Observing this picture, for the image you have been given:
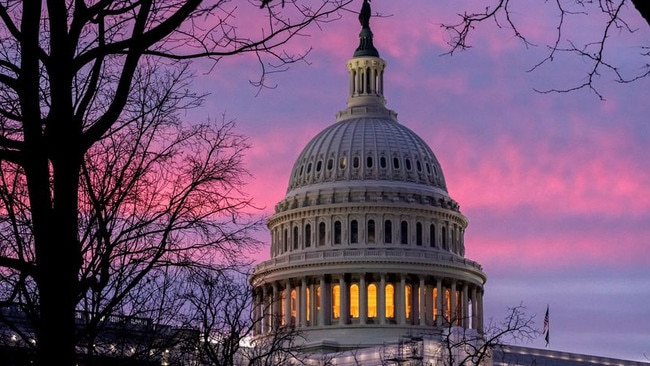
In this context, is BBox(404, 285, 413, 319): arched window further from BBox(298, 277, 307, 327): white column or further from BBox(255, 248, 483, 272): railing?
BBox(298, 277, 307, 327): white column

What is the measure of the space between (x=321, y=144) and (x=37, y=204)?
166m

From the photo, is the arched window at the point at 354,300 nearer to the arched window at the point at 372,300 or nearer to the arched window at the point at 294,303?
the arched window at the point at 372,300

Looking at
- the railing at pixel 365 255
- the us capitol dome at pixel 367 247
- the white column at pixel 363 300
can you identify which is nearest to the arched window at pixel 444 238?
the us capitol dome at pixel 367 247

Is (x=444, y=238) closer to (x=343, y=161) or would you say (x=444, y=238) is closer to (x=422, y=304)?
(x=422, y=304)

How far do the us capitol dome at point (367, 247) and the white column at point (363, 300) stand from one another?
0.42 ft

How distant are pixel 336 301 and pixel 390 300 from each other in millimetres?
7011

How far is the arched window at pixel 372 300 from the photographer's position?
555 ft

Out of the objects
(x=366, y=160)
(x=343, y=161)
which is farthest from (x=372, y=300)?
(x=343, y=161)

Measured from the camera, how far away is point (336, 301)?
171250 millimetres

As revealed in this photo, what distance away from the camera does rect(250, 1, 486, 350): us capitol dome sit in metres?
168

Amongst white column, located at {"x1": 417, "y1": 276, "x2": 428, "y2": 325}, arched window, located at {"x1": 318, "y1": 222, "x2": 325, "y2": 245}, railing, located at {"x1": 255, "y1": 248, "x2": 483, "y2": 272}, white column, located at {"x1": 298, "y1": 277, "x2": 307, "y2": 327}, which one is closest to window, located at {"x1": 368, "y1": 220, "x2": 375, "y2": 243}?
railing, located at {"x1": 255, "y1": 248, "x2": 483, "y2": 272}

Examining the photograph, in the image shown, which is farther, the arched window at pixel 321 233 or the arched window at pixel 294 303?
the arched window at pixel 321 233

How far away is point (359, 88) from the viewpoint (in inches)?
7451

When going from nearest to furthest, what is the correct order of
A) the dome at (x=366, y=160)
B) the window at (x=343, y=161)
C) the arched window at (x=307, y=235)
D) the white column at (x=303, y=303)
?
1. the white column at (x=303, y=303)
2. the arched window at (x=307, y=235)
3. the dome at (x=366, y=160)
4. the window at (x=343, y=161)
